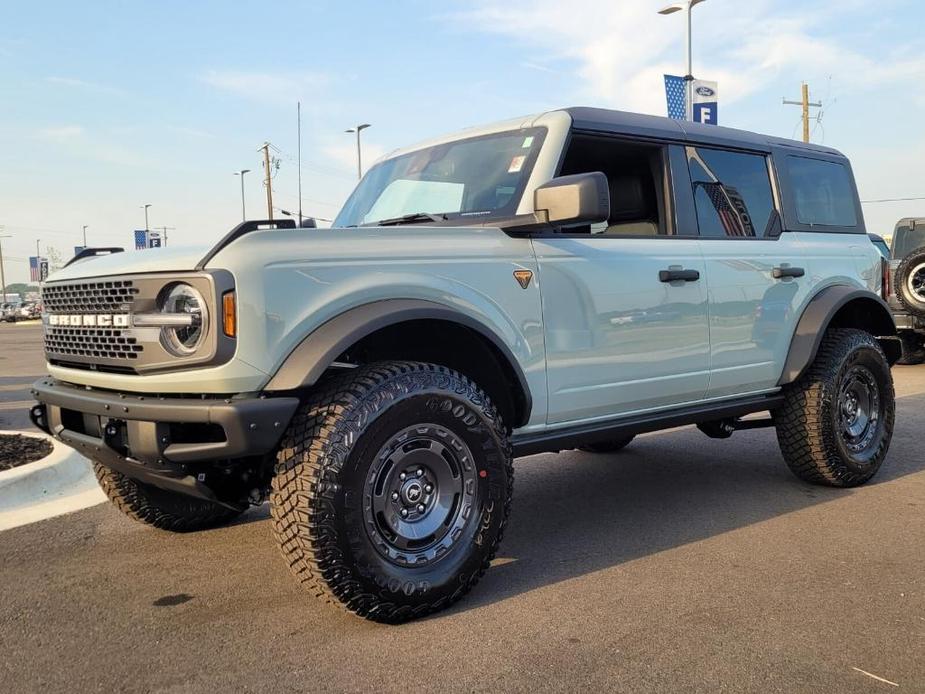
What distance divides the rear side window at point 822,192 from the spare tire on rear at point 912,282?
19.5 feet

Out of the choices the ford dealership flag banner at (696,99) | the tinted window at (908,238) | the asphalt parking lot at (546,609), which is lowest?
the asphalt parking lot at (546,609)

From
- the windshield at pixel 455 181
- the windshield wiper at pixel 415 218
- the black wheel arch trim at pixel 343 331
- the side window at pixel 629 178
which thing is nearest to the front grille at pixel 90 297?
the black wheel arch trim at pixel 343 331

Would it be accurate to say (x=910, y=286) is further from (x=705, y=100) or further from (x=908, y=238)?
(x=705, y=100)

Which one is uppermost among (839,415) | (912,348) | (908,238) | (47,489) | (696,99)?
(696,99)

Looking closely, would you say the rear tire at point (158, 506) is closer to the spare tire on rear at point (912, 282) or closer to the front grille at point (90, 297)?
the front grille at point (90, 297)

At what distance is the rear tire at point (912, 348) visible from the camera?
1188 cm

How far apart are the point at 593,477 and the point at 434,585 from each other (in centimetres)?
258

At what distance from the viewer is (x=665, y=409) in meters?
4.12

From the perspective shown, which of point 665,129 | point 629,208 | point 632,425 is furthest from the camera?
point 629,208

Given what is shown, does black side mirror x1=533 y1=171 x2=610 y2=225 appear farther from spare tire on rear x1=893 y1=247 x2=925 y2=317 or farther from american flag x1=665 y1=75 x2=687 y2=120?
american flag x1=665 y1=75 x2=687 y2=120

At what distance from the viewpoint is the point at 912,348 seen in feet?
39.7

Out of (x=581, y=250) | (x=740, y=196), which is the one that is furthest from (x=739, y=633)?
(x=740, y=196)

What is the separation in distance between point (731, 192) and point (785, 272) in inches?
21.9

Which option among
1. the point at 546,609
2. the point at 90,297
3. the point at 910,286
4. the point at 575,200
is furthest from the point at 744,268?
the point at 910,286
